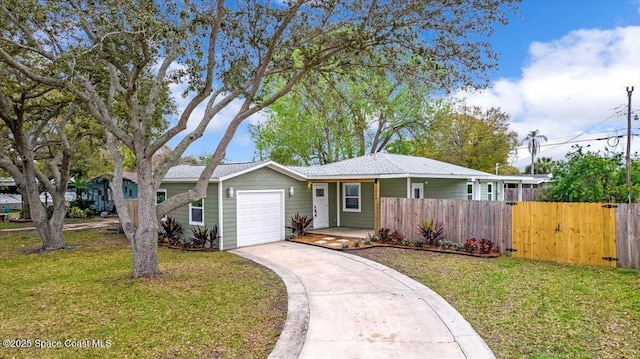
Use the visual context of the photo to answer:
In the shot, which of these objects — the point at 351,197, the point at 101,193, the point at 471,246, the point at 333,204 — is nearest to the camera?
the point at 471,246

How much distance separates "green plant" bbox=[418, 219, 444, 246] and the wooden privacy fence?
0.15 metres

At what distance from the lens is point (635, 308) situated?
5738mm

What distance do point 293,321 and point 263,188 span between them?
811cm

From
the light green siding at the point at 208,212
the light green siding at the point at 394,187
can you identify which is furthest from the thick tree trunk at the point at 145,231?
the light green siding at the point at 394,187

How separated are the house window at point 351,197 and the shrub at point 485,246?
21.1ft

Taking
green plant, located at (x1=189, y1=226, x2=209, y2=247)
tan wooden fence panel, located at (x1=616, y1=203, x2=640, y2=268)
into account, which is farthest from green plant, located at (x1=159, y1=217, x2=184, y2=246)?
tan wooden fence panel, located at (x1=616, y1=203, x2=640, y2=268)

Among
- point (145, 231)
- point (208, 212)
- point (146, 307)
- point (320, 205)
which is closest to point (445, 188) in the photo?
point (320, 205)

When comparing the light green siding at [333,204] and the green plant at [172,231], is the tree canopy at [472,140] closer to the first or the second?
the light green siding at [333,204]

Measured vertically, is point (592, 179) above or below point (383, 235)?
above

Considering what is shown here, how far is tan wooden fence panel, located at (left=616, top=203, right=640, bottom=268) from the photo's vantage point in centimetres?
827

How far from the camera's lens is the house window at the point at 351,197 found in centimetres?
1617

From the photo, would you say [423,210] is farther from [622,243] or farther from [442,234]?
[622,243]

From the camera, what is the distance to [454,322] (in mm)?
5266

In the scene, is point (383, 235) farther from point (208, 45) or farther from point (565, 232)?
point (208, 45)
